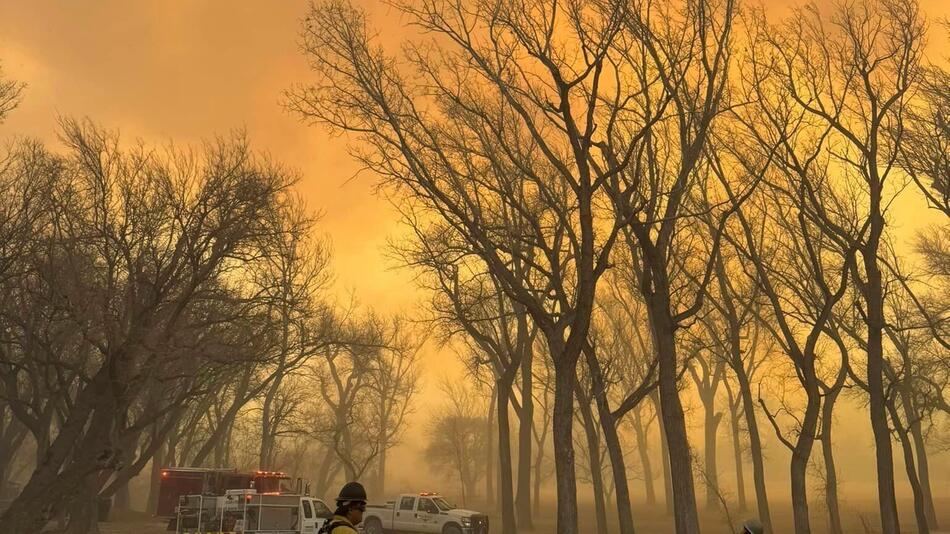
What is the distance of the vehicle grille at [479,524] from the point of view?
95.9 ft

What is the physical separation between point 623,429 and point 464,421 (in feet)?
72.7

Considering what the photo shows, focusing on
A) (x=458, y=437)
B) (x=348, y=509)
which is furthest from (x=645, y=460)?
(x=348, y=509)

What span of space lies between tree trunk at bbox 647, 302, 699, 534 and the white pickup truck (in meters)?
14.3

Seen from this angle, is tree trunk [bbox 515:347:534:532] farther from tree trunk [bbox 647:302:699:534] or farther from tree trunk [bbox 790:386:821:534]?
tree trunk [bbox 647:302:699:534]

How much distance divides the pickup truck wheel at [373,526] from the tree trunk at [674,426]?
57.1ft

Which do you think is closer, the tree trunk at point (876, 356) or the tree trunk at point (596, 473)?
the tree trunk at point (876, 356)

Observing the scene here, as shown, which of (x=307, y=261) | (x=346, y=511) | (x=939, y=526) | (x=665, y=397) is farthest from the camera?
(x=939, y=526)

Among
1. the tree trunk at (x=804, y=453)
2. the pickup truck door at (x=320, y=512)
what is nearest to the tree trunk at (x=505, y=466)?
the pickup truck door at (x=320, y=512)

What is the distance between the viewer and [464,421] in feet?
278

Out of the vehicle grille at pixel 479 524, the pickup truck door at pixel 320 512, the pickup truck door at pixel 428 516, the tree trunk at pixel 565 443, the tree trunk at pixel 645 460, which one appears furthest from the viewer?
the tree trunk at pixel 645 460

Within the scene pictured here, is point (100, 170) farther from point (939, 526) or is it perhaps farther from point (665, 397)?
point (939, 526)

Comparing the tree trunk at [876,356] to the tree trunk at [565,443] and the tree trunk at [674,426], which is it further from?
the tree trunk at [565,443]

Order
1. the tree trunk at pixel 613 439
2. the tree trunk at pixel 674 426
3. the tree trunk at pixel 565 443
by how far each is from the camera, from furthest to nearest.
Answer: the tree trunk at pixel 613 439 < the tree trunk at pixel 674 426 < the tree trunk at pixel 565 443

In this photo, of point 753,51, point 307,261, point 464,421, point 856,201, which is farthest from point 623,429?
point 753,51
